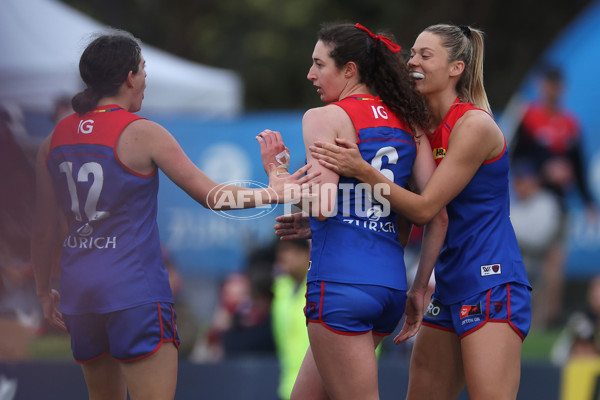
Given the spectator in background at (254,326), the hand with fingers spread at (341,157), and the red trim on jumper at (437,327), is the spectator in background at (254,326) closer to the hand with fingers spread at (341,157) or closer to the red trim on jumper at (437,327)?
the red trim on jumper at (437,327)

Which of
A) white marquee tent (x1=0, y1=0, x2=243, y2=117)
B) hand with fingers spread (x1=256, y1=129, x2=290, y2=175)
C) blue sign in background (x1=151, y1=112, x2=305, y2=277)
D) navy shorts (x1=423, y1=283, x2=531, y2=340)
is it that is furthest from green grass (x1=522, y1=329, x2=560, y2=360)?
hand with fingers spread (x1=256, y1=129, x2=290, y2=175)

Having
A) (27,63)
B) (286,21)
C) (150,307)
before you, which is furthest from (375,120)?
(286,21)

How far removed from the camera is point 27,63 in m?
9.15

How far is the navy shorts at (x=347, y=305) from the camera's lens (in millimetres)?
3582

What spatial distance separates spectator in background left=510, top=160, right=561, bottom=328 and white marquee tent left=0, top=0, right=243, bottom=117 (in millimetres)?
4457

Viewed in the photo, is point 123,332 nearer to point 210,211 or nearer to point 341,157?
point 341,157

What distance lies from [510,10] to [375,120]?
17.5 m

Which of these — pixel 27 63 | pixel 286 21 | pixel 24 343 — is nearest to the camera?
pixel 24 343

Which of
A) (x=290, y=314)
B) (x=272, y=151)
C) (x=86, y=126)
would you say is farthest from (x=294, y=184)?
(x=290, y=314)

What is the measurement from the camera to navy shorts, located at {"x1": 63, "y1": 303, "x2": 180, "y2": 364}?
3623 millimetres

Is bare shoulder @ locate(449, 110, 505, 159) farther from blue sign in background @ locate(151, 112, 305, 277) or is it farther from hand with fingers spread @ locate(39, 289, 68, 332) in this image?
blue sign in background @ locate(151, 112, 305, 277)

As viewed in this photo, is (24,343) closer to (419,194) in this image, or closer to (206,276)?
(419,194)

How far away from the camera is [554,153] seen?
1079 cm

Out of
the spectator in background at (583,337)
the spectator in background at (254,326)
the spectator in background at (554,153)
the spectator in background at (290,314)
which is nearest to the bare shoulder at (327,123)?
the spectator in background at (290,314)
